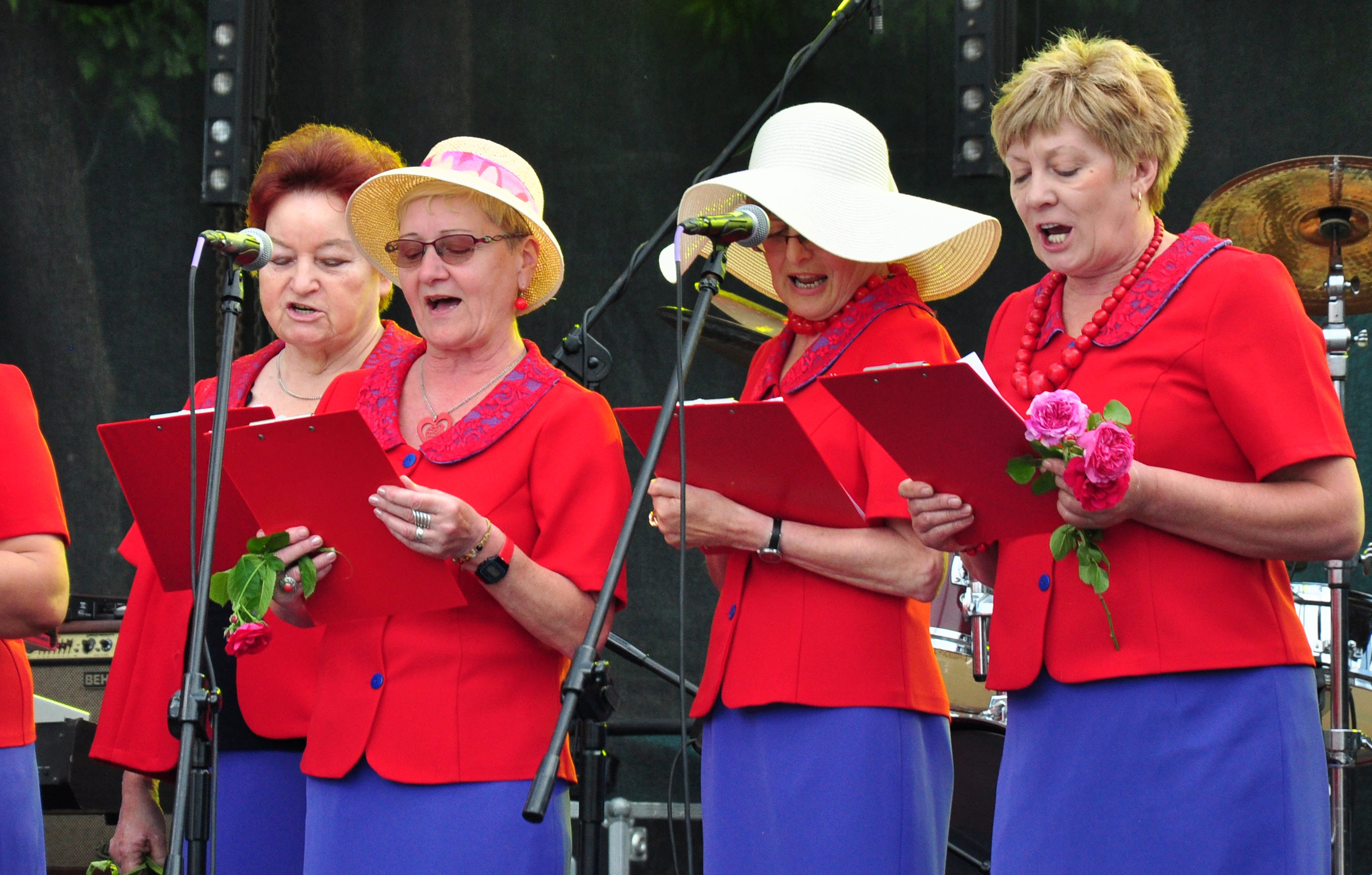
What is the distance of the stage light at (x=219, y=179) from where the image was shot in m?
5.05

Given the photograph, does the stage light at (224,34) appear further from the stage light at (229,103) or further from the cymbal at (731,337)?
the cymbal at (731,337)

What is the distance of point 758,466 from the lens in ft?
7.31

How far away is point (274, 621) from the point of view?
2672 mm

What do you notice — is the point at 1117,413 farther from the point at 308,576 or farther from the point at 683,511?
the point at 308,576

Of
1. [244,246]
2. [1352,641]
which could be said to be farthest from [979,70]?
[244,246]

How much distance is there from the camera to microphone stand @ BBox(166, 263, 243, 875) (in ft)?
6.48

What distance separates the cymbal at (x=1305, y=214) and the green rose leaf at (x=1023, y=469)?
7.16 ft

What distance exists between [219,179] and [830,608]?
3.54m

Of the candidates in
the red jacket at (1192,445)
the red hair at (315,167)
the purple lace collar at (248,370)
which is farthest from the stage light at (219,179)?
the red jacket at (1192,445)

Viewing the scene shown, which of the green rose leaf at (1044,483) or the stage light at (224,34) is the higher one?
the stage light at (224,34)

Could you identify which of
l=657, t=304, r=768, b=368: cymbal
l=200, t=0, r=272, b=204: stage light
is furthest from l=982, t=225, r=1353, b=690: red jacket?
l=200, t=0, r=272, b=204: stage light

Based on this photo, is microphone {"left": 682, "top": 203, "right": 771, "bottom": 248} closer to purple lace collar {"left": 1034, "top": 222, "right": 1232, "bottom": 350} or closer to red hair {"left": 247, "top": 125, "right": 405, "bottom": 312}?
purple lace collar {"left": 1034, "top": 222, "right": 1232, "bottom": 350}

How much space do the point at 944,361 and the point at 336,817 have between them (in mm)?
1197

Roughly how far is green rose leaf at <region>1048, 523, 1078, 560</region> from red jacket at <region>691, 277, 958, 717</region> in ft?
1.09
